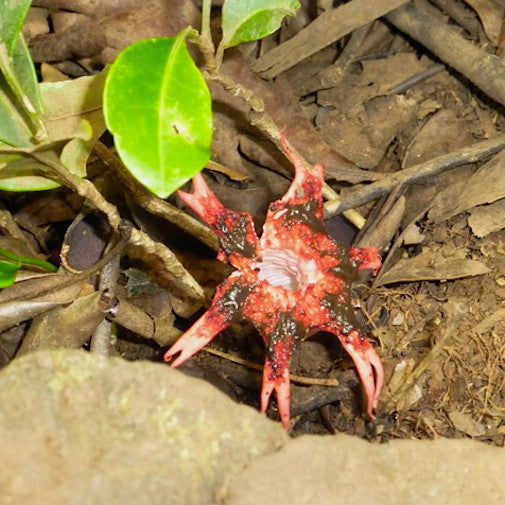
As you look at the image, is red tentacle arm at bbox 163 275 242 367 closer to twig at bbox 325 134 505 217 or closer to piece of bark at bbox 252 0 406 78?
twig at bbox 325 134 505 217

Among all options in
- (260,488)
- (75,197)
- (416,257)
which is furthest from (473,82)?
(260,488)

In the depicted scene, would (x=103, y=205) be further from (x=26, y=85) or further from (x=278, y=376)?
(x=278, y=376)

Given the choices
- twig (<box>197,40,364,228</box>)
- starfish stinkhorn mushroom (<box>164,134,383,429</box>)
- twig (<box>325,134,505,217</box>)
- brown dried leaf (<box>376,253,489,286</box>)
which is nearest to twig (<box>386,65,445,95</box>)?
twig (<box>325,134,505,217</box>)

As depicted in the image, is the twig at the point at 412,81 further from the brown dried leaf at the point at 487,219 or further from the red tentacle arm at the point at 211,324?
the red tentacle arm at the point at 211,324

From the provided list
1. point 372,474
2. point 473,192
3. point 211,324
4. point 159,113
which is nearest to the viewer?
point 372,474

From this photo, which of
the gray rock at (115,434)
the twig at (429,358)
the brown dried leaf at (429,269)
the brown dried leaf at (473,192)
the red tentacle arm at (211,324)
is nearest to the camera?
the gray rock at (115,434)

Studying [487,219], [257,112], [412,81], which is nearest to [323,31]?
[412,81]

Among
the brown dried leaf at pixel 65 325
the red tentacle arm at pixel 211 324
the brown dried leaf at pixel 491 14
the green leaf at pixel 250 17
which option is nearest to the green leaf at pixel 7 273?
the brown dried leaf at pixel 65 325
